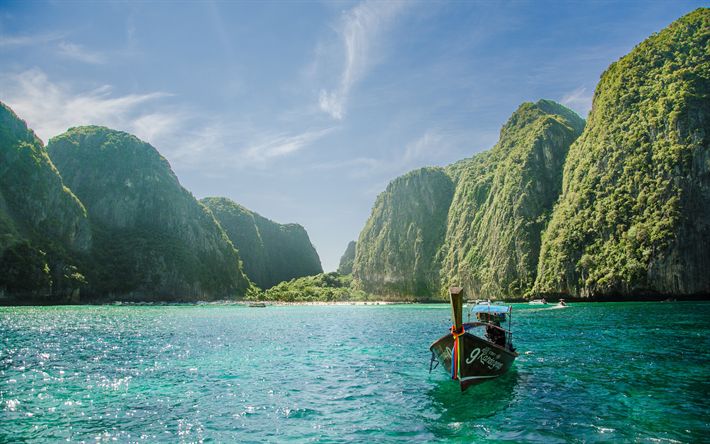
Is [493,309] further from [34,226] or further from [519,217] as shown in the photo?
[34,226]

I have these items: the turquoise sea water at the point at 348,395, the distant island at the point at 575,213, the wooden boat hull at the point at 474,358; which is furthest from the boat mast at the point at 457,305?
the distant island at the point at 575,213

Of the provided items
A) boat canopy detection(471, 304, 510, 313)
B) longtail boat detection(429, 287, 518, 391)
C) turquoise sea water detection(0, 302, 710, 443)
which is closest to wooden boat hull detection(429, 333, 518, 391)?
longtail boat detection(429, 287, 518, 391)

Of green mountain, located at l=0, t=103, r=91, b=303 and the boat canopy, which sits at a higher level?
green mountain, located at l=0, t=103, r=91, b=303

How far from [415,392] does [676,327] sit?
37343 mm

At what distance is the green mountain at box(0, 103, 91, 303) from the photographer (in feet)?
399

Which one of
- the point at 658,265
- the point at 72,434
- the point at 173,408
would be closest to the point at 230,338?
the point at 173,408

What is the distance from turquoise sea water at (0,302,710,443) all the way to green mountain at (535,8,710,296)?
79261 millimetres

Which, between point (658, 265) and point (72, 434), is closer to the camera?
point (72, 434)

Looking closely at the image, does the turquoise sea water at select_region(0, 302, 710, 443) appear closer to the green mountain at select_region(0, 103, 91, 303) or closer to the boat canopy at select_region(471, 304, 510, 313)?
the boat canopy at select_region(471, 304, 510, 313)

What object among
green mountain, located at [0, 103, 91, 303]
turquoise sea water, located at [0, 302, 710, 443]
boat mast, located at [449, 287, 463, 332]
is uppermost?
green mountain, located at [0, 103, 91, 303]

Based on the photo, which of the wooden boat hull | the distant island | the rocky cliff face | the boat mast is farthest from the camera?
the rocky cliff face

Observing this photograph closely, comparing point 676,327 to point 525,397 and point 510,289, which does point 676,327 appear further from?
point 510,289

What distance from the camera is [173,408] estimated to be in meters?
17.6

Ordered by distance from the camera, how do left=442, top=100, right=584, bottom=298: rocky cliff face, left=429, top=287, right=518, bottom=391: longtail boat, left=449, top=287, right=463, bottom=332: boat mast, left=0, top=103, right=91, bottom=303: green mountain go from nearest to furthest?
1. left=449, top=287, right=463, bottom=332: boat mast
2. left=429, top=287, right=518, bottom=391: longtail boat
3. left=0, top=103, right=91, bottom=303: green mountain
4. left=442, top=100, right=584, bottom=298: rocky cliff face
